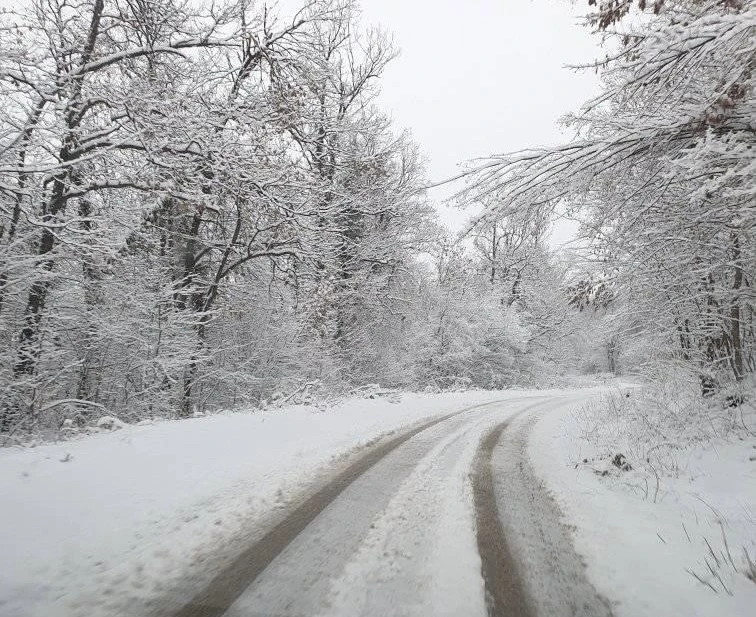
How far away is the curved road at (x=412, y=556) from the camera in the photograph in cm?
242

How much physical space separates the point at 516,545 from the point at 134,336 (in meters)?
9.31

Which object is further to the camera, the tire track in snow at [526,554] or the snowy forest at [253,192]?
the snowy forest at [253,192]

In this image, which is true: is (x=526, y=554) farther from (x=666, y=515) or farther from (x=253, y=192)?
(x=253, y=192)

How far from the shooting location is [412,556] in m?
3.01

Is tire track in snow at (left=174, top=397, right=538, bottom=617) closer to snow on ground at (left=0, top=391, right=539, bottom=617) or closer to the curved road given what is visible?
the curved road

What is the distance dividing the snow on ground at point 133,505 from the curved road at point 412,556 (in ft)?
1.33

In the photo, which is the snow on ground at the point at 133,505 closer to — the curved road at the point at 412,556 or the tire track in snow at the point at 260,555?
the tire track in snow at the point at 260,555

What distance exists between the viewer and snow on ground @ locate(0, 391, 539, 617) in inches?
97.6

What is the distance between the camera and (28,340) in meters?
7.41

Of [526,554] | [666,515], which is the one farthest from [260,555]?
[666,515]

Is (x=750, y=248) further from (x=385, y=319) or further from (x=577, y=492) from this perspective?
(x=385, y=319)

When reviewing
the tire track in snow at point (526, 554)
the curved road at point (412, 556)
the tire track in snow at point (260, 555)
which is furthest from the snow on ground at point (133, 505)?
the tire track in snow at point (526, 554)

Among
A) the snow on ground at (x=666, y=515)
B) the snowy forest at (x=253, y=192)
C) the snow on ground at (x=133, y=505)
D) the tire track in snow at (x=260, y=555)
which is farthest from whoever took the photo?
the snowy forest at (x=253, y=192)

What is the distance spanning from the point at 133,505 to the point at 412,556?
8.34 ft
